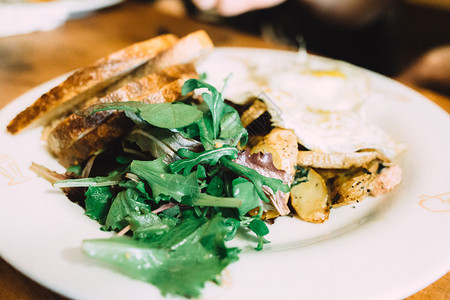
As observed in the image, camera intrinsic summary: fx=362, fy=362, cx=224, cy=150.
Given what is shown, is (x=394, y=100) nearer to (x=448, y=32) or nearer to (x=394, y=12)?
(x=394, y=12)

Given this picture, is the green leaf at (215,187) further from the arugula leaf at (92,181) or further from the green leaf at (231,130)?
the arugula leaf at (92,181)

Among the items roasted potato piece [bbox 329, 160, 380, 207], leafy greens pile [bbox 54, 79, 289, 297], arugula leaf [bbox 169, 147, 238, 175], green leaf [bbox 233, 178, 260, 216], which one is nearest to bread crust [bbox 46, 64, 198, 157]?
leafy greens pile [bbox 54, 79, 289, 297]

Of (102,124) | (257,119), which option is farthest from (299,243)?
(102,124)

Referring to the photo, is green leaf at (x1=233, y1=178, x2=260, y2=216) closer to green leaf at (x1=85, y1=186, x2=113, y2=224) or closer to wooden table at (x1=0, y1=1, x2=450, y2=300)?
green leaf at (x1=85, y1=186, x2=113, y2=224)

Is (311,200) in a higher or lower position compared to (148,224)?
lower

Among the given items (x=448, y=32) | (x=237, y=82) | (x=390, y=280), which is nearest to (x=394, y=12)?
(x=448, y=32)

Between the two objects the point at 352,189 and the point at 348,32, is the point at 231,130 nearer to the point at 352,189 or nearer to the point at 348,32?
the point at 352,189
